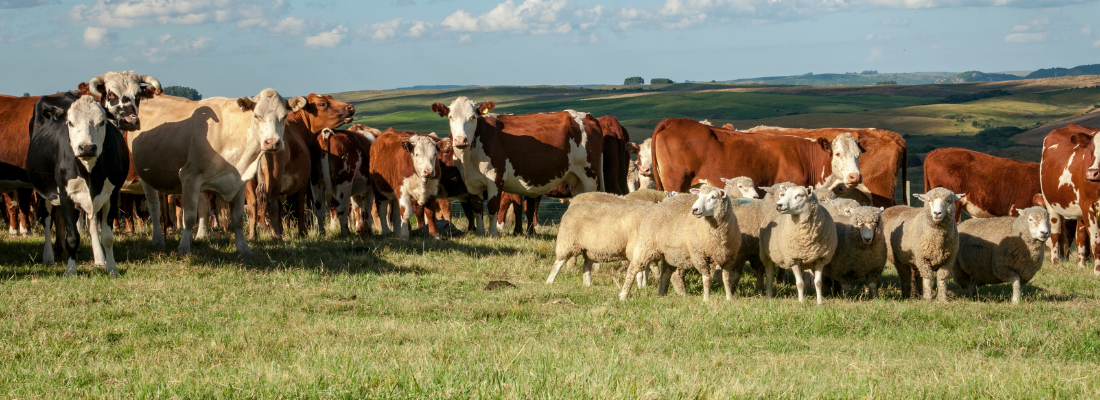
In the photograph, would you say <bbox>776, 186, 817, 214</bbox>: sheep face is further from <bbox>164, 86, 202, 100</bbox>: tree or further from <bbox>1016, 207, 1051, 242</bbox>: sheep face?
<bbox>164, 86, 202, 100</bbox>: tree

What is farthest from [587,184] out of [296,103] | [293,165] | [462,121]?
[296,103]

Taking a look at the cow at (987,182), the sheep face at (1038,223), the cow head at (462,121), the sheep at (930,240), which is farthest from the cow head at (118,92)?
the cow at (987,182)

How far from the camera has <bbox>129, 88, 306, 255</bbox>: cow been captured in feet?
37.3

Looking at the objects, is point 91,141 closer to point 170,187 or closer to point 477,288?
point 170,187

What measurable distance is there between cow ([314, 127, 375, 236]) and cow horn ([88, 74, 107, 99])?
3366 mm

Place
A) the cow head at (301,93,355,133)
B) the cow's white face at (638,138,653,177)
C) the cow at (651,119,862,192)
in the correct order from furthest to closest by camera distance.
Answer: the cow's white face at (638,138,653,177) → the cow head at (301,93,355,133) → the cow at (651,119,862,192)

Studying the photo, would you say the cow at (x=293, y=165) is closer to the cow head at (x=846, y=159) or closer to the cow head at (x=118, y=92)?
the cow head at (x=118, y=92)

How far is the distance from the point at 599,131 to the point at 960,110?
8431cm

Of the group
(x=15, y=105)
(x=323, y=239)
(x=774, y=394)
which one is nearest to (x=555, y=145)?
(x=323, y=239)

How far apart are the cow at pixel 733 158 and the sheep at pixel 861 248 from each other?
3.72m

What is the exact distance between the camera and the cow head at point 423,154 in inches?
526

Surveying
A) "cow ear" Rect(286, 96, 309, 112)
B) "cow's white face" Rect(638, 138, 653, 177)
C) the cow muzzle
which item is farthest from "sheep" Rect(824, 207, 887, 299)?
"cow's white face" Rect(638, 138, 653, 177)

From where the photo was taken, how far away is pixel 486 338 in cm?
670

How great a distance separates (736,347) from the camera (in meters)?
6.56
